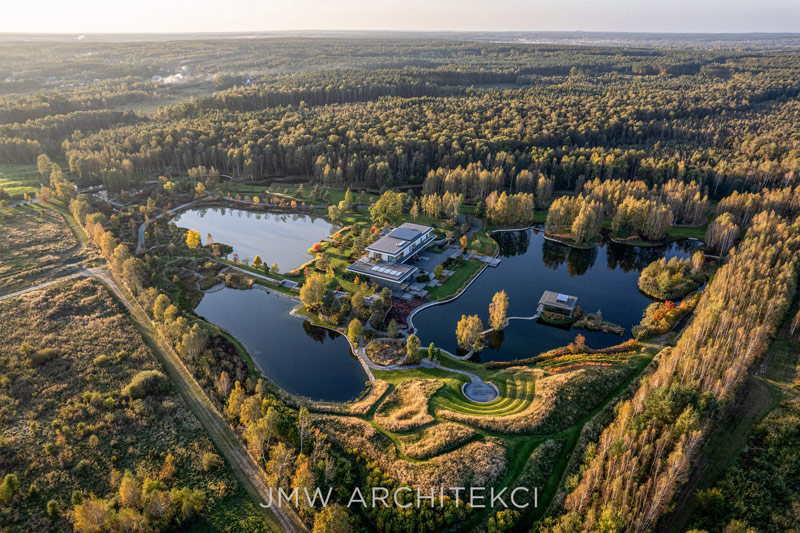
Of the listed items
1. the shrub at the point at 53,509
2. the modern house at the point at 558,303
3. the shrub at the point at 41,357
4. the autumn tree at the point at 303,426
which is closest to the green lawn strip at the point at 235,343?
the autumn tree at the point at 303,426

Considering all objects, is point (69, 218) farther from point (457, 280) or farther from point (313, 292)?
point (457, 280)

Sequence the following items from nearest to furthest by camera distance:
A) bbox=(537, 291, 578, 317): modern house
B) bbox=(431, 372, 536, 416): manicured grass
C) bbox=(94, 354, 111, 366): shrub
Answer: bbox=(431, 372, 536, 416): manicured grass < bbox=(94, 354, 111, 366): shrub < bbox=(537, 291, 578, 317): modern house

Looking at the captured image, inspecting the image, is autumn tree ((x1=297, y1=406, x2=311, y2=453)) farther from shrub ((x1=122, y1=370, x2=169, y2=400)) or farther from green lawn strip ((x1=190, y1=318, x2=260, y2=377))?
shrub ((x1=122, y1=370, x2=169, y2=400))

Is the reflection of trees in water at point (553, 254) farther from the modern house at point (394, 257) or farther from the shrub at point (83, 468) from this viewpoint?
the shrub at point (83, 468)

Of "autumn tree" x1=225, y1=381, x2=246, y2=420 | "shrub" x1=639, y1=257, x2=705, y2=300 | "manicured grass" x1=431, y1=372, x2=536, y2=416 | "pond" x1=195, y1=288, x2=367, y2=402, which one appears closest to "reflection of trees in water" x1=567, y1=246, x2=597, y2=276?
"shrub" x1=639, y1=257, x2=705, y2=300

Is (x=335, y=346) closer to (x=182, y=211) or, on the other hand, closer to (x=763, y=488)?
(x=763, y=488)
